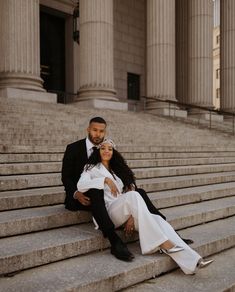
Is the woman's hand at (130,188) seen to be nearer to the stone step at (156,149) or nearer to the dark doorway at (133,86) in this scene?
the stone step at (156,149)

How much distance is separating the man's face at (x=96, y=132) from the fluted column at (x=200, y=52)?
53.0 feet

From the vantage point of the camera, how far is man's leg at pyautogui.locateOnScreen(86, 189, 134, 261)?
397 cm

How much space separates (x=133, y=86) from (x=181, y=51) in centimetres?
336

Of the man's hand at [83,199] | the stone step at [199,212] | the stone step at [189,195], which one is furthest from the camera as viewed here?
the stone step at [189,195]

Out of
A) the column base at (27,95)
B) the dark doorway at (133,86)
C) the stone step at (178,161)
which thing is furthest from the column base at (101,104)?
the dark doorway at (133,86)

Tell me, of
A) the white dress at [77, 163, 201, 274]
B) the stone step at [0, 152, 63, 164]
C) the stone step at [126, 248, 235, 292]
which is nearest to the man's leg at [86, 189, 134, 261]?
the white dress at [77, 163, 201, 274]

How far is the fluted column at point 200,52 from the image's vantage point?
2027 cm

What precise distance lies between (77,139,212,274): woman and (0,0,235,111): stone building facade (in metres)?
8.70

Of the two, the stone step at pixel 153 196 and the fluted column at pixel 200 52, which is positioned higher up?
the fluted column at pixel 200 52

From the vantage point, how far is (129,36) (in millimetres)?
23266

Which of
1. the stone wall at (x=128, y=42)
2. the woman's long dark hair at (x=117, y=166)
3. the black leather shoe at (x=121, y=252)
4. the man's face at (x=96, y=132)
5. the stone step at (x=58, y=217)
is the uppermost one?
the stone wall at (x=128, y=42)

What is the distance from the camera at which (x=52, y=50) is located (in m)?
19.8

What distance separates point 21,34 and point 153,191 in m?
8.79

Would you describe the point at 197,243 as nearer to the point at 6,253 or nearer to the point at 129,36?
the point at 6,253
